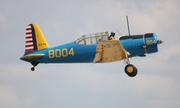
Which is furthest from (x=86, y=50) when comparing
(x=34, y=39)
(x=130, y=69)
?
(x=34, y=39)

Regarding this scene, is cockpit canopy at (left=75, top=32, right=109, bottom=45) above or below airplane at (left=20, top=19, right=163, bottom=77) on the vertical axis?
above

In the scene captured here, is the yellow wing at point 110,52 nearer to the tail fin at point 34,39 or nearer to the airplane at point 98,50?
the airplane at point 98,50

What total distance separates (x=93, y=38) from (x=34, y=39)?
Answer: 3.91 m

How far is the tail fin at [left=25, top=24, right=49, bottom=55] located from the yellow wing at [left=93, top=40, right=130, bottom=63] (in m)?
3.58

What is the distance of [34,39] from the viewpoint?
20.1 meters

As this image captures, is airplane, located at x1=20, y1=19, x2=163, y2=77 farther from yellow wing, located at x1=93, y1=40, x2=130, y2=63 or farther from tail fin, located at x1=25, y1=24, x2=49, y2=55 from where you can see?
tail fin, located at x1=25, y1=24, x2=49, y2=55

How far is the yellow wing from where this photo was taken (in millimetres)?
16297

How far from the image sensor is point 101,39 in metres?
17.5

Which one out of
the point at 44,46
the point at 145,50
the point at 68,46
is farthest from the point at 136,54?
the point at 44,46

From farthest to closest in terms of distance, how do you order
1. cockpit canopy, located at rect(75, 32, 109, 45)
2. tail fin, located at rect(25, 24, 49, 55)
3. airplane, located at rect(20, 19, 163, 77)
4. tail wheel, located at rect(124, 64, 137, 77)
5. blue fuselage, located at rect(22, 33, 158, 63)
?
tail fin, located at rect(25, 24, 49, 55) < blue fuselage, located at rect(22, 33, 158, 63) < cockpit canopy, located at rect(75, 32, 109, 45) < tail wheel, located at rect(124, 64, 137, 77) < airplane, located at rect(20, 19, 163, 77)

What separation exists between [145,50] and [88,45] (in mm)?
Result: 2700

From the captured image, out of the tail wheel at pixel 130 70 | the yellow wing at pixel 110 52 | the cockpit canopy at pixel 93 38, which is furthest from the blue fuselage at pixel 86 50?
the tail wheel at pixel 130 70

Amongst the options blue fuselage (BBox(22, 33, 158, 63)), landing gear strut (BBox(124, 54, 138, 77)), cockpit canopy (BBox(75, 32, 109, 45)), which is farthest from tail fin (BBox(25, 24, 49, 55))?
landing gear strut (BBox(124, 54, 138, 77))

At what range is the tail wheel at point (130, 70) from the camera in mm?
17266
